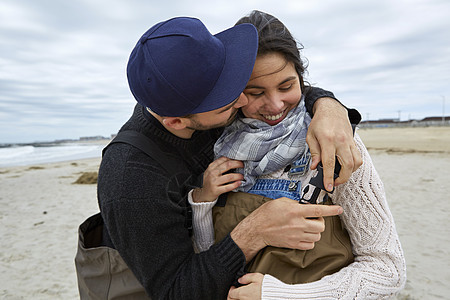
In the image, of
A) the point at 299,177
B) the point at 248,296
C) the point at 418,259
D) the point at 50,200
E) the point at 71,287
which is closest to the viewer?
the point at 248,296

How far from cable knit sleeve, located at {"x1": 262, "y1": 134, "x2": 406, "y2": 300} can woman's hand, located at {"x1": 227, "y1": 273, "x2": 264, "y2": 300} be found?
30 mm

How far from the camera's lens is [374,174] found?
64.4 inches

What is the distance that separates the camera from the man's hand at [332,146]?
1439 millimetres

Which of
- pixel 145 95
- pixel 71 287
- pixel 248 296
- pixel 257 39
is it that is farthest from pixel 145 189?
pixel 71 287

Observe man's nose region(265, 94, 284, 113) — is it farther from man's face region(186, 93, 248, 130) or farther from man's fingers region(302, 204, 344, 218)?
man's fingers region(302, 204, 344, 218)

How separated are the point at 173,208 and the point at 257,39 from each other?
3.21ft

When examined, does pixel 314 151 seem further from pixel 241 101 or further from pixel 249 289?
pixel 249 289

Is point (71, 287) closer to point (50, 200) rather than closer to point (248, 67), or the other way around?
point (248, 67)

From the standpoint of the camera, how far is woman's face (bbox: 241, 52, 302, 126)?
1759 mm

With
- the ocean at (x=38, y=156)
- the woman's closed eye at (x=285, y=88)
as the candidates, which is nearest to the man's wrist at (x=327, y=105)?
the woman's closed eye at (x=285, y=88)

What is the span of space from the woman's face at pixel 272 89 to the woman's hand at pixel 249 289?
855 millimetres

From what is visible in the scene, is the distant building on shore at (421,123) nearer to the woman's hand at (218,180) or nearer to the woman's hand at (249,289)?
the woman's hand at (218,180)

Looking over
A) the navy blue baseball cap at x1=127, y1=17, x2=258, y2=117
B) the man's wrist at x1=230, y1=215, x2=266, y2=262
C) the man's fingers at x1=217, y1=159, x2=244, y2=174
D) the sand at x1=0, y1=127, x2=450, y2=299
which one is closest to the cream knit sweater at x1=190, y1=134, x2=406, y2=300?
the man's wrist at x1=230, y1=215, x2=266, y2=262

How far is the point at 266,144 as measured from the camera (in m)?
1.73
